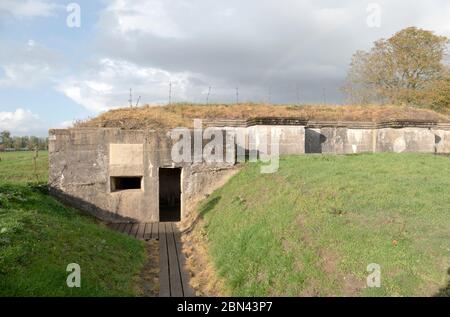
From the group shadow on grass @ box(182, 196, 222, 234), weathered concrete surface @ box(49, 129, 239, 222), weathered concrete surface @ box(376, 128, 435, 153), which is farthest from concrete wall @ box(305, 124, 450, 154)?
weathered concrete surface @ box(49, 129, 239, 222)

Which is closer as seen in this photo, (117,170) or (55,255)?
(55,255)

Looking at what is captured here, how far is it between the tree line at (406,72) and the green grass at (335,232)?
19.3 m

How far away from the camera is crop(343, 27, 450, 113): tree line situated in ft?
87.8

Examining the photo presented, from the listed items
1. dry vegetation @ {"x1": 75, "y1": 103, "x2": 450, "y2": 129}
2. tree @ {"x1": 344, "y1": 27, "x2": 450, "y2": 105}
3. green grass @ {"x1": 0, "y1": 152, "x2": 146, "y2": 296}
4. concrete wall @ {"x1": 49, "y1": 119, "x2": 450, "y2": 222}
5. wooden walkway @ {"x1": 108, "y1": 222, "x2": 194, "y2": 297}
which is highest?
tree @ {"x1": 344, "y1": 27, "x2": 450, "y2": 105}

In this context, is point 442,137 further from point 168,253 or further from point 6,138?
point 6,138

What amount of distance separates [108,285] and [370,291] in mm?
4013

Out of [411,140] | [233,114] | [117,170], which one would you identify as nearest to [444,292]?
[117,170]

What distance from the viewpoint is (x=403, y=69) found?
2777 centimetres

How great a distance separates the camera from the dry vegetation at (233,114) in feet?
45.9

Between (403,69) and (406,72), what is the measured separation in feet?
1.23

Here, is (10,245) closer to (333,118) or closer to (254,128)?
(254,128)

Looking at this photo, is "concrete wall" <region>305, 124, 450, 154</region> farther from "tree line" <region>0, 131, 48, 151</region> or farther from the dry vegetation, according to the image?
"tree line" <region>0, 131, 48, 151</region>

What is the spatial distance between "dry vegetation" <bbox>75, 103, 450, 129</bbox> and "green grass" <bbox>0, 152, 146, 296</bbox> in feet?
17.6
